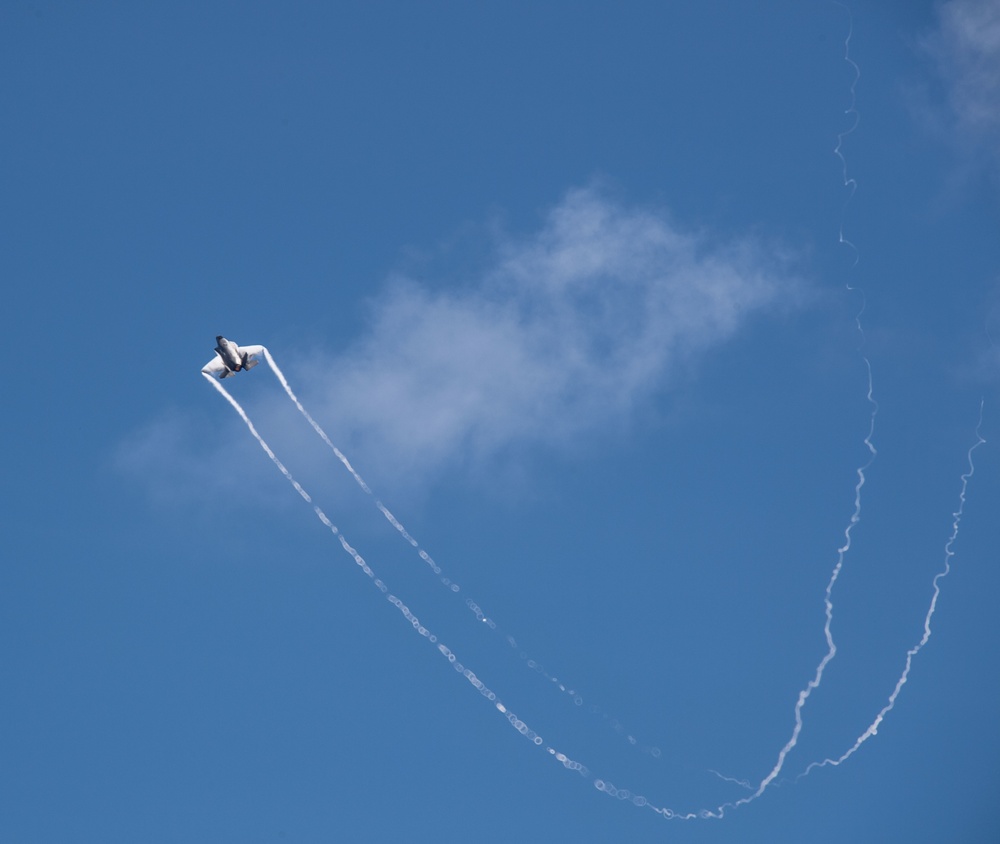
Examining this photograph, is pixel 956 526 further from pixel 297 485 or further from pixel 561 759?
pixel 297 485

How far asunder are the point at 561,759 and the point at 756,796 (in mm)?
7851

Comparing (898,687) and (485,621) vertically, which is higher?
(898,687)

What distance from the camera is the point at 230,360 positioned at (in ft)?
193

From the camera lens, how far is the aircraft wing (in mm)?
59250

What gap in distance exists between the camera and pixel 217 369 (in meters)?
59.5

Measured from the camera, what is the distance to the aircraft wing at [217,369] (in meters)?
59.2

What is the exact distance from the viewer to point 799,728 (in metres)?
57.6

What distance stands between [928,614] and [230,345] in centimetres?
3043

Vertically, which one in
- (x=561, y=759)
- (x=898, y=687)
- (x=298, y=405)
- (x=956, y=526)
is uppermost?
(x=956, y=526)

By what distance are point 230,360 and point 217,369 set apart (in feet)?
3.10

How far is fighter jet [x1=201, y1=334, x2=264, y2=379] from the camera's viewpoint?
58.6 m

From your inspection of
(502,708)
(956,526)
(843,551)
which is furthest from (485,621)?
(956,526)

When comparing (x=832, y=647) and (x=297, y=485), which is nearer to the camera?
(x=832, y=647)

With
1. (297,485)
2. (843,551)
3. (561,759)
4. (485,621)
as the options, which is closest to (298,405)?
(297,485)
